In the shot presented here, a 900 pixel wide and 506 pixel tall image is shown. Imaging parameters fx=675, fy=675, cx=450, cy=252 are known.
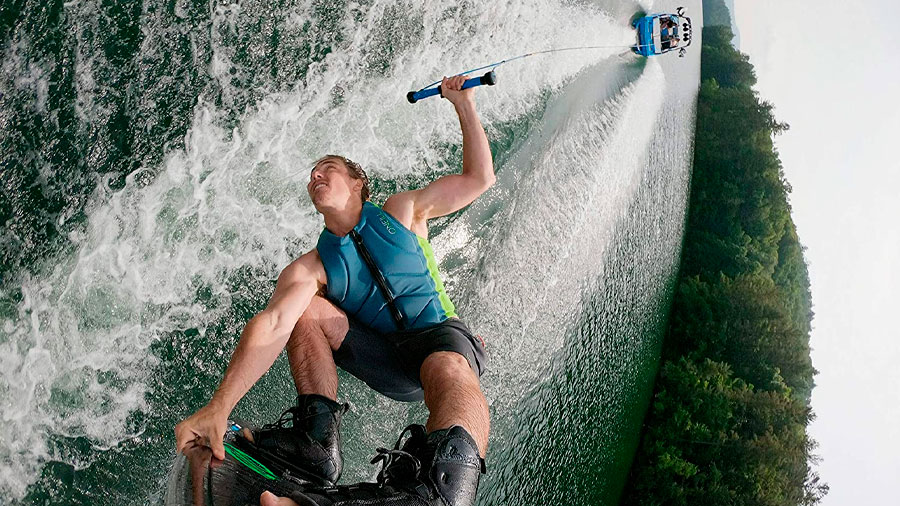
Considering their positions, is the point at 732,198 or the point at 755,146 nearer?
the point at 732,198

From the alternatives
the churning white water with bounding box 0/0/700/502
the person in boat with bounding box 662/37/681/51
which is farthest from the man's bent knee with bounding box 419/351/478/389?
the person in boat with bounding box 662/37/681/51

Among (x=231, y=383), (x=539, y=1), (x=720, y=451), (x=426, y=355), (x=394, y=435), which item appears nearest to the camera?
(x=231, y=383)

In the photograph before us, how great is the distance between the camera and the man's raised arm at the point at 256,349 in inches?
73.9

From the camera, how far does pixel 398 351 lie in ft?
8.61

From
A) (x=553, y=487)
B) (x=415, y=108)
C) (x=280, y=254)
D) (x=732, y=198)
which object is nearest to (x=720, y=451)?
(x=553, y=487)

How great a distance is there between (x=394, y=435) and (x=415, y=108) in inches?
80.3

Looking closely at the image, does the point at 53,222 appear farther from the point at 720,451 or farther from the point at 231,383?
the point at 720,451

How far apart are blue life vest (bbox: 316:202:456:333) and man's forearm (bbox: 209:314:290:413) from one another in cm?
35

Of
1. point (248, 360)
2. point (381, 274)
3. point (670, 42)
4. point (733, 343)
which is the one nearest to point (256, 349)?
point (248, 360)

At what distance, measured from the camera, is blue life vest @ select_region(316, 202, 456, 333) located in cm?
254

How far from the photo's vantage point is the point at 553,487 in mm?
6434

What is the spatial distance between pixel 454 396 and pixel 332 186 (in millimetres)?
940

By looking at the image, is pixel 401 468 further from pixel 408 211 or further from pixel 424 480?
pixel 408 211

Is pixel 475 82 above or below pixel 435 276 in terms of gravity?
above
